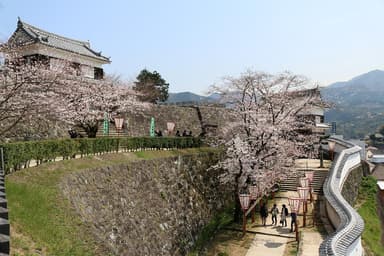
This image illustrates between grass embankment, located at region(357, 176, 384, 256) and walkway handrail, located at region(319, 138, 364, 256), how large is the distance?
157cm

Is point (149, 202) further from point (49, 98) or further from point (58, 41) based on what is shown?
point (58, 41)

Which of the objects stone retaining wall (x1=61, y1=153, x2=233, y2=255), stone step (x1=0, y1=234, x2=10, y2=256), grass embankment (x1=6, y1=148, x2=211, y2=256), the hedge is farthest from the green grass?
stone step (x1=0, y1=234, x2=10, y2=256)

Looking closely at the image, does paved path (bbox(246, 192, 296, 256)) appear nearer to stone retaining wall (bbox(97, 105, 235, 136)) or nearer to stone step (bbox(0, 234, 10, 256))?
stone retaining wall (bbox(97, 105, 235, 136))

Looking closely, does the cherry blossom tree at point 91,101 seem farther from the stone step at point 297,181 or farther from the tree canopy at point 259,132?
the stone step at point 297,181

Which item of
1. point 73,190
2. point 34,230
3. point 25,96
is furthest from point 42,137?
point 34,230

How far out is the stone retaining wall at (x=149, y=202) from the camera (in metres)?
13.8

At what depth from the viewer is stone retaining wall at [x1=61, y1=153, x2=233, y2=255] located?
45.2 ft

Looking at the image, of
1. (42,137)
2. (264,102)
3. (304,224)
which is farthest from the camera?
(264,102)

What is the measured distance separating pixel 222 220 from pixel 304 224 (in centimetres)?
575

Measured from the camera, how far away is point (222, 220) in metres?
23.6

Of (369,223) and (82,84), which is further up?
(82,84)

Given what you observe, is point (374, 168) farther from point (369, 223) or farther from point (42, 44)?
point (42, 44)

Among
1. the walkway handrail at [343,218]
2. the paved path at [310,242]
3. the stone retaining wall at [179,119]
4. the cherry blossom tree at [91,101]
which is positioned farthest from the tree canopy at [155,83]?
the paved path at [310,242]

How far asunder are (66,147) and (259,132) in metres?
11.1
